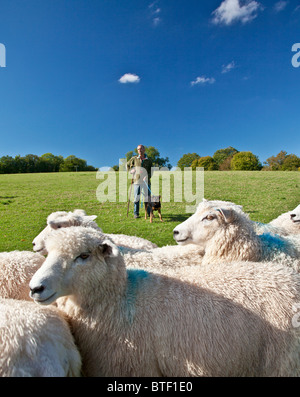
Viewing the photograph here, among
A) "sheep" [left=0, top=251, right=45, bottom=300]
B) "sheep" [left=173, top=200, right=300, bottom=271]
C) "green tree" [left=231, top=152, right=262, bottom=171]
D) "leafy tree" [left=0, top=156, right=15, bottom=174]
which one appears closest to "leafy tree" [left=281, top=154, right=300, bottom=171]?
"green tree" [left=231, top=152, right=262, bottom=171]

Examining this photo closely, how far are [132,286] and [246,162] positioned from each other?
9912cm

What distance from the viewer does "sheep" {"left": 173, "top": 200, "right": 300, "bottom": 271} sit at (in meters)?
4.12

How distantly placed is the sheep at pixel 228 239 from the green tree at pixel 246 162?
315 feet

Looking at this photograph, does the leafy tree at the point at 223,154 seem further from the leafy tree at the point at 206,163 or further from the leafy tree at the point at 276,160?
the leafy tree at the point at 276,160

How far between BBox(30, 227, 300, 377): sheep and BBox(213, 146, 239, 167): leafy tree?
117298 millimetres

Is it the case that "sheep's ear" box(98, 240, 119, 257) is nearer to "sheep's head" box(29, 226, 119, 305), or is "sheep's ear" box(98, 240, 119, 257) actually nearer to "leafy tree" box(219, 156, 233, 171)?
"sheep's head" box(29, 226, 119, 305)

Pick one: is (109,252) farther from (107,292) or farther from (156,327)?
(156,327)

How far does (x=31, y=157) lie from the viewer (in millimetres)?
90375

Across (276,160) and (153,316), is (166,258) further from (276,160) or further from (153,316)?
(276,160)

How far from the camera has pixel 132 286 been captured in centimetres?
296

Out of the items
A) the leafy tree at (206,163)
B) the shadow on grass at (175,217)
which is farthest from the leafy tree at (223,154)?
the shadow on grass at (175,217)

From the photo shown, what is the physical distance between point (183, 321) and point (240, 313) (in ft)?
1.90

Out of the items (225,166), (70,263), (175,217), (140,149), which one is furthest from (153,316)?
(225,166)
